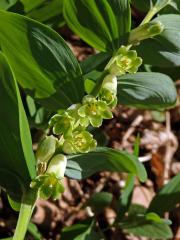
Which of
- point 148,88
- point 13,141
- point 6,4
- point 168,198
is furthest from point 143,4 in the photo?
point 168,198

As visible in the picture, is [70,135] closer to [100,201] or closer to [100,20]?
[100,20]

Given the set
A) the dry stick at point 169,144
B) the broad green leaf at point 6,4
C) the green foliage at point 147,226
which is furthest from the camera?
the dry stick at point 169,144

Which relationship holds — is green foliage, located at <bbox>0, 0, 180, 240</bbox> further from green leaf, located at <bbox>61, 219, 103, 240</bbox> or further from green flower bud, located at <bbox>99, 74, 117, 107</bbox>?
green leaf, located at <bbox>61, 219, 103, 240</bbox>

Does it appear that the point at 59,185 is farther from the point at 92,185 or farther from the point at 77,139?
the point at 92,185

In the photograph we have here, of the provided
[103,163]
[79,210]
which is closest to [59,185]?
[103,163]

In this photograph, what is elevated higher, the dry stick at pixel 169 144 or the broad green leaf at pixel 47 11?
the broad green leaf at pixel 47 11

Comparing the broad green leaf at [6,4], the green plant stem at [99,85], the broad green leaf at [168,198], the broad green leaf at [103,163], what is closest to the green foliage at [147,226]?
the broad green leaf at [168,198]

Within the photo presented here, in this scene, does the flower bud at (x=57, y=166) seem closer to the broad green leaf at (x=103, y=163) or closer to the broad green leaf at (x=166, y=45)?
the broad green leaf at (x=103, y=163)
